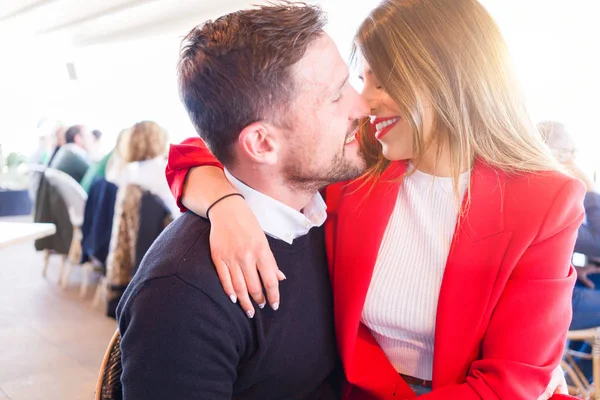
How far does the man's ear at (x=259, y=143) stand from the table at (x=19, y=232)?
1966mm

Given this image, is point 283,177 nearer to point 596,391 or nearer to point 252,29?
point 252,29

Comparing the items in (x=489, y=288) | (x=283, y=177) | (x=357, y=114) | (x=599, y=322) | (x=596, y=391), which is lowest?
(x=596, y=391)

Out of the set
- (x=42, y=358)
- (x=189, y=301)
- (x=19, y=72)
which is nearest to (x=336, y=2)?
(x=42, y=358)

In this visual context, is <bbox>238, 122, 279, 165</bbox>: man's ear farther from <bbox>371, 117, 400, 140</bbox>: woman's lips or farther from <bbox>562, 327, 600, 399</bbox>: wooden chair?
<bbox>562, 327, 600, 399</bbox>: wooden chair

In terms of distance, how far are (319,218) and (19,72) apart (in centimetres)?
1239

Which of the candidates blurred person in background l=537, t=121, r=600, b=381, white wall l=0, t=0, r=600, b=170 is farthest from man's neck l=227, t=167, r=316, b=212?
blurred person in background l=537, t=121, r=600, b=381

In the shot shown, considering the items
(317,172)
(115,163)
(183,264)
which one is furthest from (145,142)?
(183,264)

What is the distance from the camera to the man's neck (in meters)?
1.21

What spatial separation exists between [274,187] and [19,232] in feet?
7.10

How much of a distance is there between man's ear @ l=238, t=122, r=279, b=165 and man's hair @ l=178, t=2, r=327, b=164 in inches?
0.7

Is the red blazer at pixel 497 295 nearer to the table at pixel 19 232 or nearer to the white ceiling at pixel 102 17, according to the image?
the table at pixel 19 232

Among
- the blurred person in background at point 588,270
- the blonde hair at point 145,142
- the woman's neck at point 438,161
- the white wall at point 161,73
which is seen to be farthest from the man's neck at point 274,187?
the blonde hair at point 145,142

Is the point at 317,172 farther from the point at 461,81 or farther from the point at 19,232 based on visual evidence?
the point at 19,232

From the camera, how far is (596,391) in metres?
2.59
